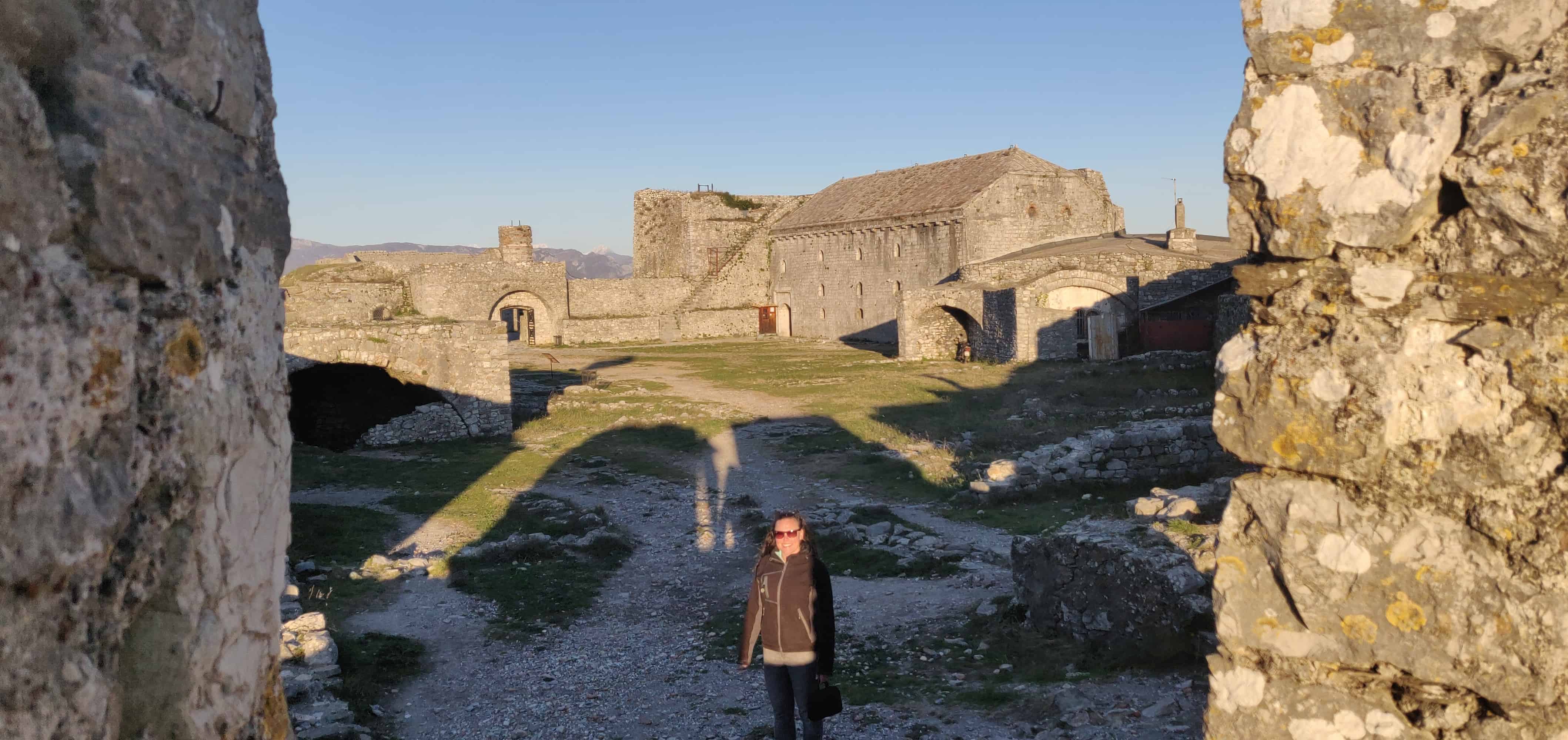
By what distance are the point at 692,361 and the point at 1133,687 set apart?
31523 mm

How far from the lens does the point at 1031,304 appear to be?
31.0m

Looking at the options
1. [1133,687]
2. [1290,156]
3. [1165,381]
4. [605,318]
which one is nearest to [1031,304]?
[1165,381]

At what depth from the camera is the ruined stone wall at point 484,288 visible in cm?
4322

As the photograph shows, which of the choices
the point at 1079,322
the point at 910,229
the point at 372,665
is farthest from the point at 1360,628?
the point at 910,229

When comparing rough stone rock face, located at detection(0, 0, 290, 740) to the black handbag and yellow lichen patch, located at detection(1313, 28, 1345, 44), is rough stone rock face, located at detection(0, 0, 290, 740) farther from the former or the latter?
the black handbag

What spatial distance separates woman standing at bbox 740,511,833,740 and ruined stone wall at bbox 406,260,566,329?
37.1 metres

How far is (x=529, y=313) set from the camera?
155ft

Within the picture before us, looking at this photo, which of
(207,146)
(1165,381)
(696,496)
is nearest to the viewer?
(207,146)

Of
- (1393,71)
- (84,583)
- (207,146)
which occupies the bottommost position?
(84,583)

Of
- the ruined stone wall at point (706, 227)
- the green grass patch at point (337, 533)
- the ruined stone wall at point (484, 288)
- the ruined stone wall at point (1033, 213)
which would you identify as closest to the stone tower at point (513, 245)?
the ruined stone wall at point (484, 288)

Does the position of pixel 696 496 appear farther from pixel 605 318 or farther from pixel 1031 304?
pixel 605 318

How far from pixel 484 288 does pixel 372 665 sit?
123ft

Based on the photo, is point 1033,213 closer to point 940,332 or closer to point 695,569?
point 940,332

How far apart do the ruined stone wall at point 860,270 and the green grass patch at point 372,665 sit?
2768cm
